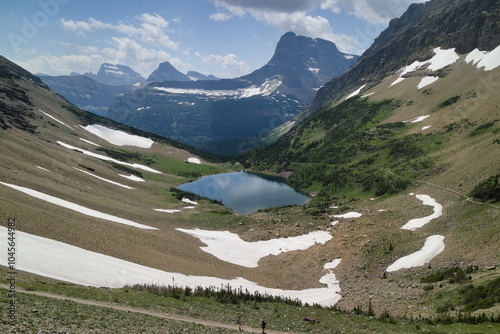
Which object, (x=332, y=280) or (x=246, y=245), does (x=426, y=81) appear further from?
(x=332, y=280)

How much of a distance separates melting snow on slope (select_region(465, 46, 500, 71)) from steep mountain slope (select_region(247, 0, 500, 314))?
55cm

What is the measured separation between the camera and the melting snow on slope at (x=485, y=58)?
4976 inches

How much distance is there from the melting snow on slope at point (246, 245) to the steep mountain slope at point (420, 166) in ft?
20.9

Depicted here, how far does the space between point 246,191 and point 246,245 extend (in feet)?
285

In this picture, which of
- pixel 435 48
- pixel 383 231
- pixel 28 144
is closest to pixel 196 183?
pixel 28 144

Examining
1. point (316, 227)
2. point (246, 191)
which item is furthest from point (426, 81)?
point (316, 227)

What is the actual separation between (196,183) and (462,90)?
122m

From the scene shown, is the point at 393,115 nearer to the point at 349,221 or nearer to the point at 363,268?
the point at 349,221

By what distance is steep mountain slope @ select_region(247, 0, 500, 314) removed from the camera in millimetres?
39781

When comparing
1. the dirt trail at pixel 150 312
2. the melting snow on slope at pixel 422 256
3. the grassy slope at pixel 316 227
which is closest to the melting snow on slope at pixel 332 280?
the grassy slope at pixel 316 227

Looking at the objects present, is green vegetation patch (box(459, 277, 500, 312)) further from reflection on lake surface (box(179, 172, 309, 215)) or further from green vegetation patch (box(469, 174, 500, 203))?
reflection on lake surface (box(179, 172, 309, 215))

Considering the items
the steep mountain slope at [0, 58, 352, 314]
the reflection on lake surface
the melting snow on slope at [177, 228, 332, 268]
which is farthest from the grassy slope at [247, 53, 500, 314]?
the reflection on lake surface

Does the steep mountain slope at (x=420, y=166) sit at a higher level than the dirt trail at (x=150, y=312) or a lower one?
higher

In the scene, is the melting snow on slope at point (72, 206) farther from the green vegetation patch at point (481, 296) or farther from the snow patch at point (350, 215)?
the green vegetation patch at point (481, 296)
